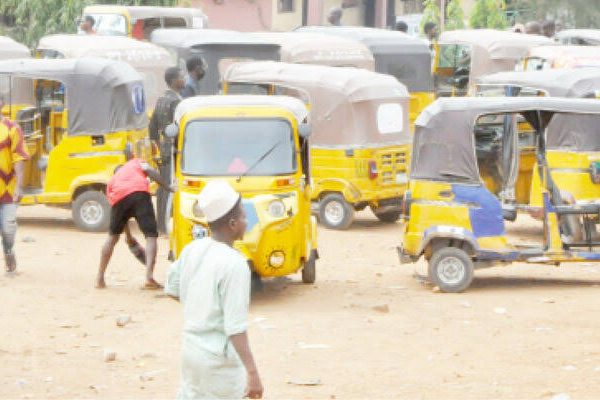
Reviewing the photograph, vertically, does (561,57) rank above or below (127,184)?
above

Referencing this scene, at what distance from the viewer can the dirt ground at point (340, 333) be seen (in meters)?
10.6

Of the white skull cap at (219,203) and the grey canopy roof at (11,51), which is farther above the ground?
the white skull cap at (219,203)

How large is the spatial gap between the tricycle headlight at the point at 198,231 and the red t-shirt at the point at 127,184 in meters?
1.24

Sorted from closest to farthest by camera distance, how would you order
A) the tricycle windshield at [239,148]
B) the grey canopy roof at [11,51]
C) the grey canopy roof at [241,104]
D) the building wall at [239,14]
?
the tricycle windshield at [239,148]
the grey canopy roof at [241,104]
the grey canopy roof at [11,51]
the building wall at [239,14]

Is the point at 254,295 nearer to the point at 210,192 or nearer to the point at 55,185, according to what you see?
the point at 55,185

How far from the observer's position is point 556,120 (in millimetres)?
17422

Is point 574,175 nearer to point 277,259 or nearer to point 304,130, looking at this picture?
point 304,130

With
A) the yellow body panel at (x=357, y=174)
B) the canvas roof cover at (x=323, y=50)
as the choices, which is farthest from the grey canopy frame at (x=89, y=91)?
the canvas roof cover at (x=323, y=50)

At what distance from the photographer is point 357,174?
63.5 feet

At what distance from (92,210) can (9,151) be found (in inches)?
162

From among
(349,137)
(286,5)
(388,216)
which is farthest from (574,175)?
(286,5)

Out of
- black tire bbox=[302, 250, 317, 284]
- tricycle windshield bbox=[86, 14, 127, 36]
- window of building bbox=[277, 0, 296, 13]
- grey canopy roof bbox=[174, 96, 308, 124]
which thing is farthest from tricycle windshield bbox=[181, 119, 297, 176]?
window of building bbox=[277, 0, 296, 13]

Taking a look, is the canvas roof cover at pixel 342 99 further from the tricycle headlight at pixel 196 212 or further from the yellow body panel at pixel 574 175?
the tricycle headlight at pixel 196 212

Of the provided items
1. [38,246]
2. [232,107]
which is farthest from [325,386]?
[38,246]
